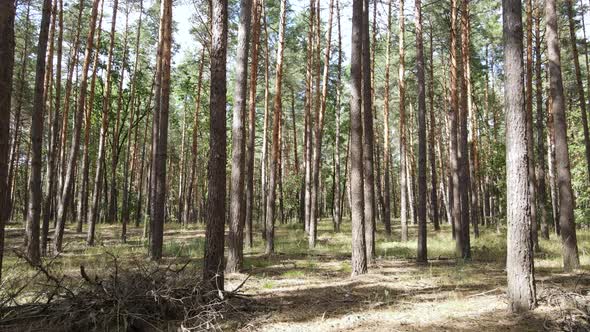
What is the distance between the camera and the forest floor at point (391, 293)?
16.3 feet

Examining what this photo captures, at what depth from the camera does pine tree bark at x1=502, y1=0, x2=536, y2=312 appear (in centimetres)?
530

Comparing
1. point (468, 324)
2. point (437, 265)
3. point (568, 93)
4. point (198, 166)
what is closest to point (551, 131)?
point (568, 93)

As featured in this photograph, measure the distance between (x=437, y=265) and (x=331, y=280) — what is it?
3869 millimetres

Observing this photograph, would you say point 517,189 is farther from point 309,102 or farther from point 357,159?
point 309,102

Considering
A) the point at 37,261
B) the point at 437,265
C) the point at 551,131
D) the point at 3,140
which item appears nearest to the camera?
the point at 3,140

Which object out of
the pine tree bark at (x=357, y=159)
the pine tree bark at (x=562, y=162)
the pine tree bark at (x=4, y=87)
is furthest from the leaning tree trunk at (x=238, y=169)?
the pine tree bark at (x=562, y=162)

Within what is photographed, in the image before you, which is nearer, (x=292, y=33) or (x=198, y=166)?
(x=292, y=33)

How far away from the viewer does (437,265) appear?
34.0 feet

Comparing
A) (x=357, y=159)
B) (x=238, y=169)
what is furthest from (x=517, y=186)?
(x=238, y=169)

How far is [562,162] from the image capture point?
9.03 m

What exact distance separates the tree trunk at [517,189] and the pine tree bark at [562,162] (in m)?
4.54

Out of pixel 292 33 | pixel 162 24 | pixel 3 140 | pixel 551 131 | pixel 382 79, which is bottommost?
pixel 3 140

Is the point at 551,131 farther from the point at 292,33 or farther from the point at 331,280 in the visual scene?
the point at 331,280

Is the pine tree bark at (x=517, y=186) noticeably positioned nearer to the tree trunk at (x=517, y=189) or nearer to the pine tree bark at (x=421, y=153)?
the tree trunk at (x=517, y=189)
